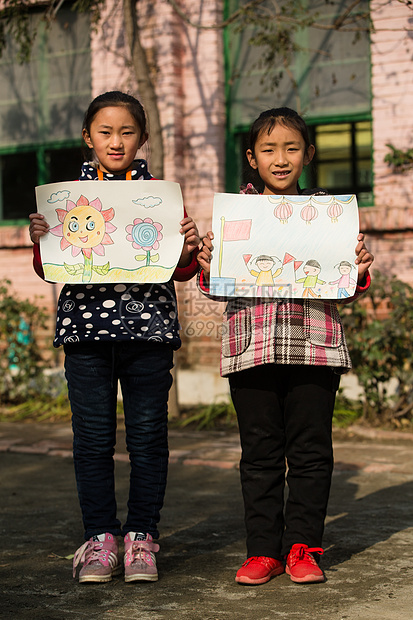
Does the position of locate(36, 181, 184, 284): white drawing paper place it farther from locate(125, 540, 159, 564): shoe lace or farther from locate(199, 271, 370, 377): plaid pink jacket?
locate(125, 540, 159, 564): shoe lace

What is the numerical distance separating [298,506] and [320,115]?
4.69 meters

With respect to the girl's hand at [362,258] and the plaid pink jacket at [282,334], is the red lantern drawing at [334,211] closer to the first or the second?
the girl's hand at [362,258]

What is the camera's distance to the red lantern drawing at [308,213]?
319 centimetres

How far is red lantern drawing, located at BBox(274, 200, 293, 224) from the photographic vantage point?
3.19 meters

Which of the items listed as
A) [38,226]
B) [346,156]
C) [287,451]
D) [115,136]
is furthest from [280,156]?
[346,156]

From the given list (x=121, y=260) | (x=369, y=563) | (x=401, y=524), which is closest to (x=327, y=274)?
(x=121, y=260)

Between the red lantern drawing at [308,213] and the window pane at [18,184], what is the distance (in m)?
5.61

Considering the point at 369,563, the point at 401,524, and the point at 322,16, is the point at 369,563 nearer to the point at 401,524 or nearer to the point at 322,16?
the point at 401,524

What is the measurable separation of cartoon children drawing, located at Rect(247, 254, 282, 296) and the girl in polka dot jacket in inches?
10.3

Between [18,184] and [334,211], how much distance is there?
5883 millimetres

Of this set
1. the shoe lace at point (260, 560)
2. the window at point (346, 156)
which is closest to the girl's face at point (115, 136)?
the shoe lace at point (260, 560)

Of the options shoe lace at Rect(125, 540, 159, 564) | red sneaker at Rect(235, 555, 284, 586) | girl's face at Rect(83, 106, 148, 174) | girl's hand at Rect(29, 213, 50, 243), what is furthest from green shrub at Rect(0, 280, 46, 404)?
red sneaker at Rect(235, 555, 284, 586)

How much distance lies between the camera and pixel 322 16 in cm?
709

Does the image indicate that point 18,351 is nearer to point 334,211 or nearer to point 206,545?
point 206,545
